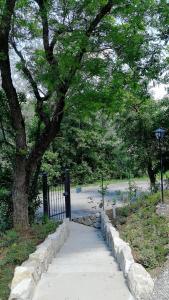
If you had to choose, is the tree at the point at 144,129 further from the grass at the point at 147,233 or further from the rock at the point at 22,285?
the rock at the point at 22,285

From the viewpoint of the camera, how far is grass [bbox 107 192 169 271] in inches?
272

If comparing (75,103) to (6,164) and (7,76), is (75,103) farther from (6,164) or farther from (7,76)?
(6,164)

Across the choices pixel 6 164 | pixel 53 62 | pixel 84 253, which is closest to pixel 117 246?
pixel 84 253

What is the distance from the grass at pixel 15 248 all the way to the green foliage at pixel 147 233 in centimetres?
184

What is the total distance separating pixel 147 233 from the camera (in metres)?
8.80

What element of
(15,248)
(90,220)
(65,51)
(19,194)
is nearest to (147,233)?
(15,248)

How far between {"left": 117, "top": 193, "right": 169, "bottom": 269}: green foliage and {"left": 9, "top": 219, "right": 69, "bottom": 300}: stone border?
1531 mm

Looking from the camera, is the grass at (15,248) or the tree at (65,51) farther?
the tree at (65,51)

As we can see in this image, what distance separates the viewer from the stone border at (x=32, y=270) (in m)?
4.83

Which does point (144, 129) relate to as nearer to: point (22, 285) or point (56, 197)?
point (56, 197)

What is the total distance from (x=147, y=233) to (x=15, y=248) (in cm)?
284

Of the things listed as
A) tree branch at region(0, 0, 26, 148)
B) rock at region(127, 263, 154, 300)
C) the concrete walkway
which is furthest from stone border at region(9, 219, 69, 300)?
tree branch at region(0, 0, 26, 148)

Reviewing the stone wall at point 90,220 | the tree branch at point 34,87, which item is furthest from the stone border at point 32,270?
the stone wall at point 90,220

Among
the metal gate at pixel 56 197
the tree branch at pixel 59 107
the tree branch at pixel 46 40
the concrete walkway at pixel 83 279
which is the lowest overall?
the concrete walkway at pixel 83 279
